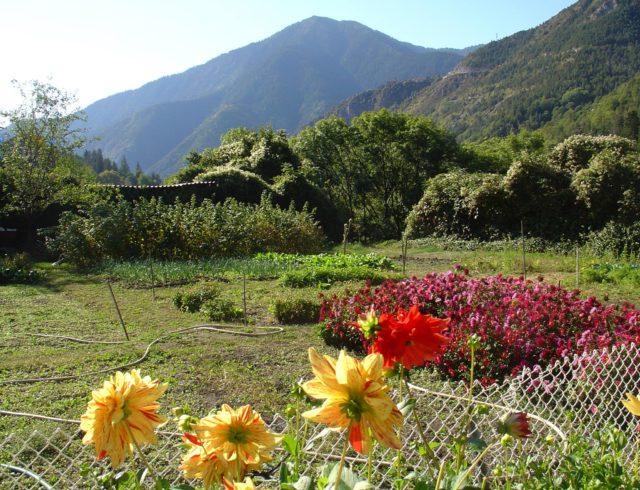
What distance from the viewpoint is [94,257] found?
40.3 ft

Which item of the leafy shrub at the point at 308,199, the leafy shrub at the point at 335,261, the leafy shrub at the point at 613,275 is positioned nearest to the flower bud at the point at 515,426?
the leafy shrub at the point at 613,275

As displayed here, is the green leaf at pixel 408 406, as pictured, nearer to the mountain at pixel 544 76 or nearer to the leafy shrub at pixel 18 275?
the leafy shrub at pixel 18 275

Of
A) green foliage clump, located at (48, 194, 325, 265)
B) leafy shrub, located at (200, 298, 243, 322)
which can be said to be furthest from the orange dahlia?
green foliage clump, located at (48, 194, 325, 265)

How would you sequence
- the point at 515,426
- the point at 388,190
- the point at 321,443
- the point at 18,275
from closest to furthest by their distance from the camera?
the point at 515,426 < the point at 321,443 < the point at 18,275 < the point at 388,190

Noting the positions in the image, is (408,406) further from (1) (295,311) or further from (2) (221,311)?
(2) (221,311)

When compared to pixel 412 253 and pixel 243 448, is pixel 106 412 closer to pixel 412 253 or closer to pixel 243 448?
pixel 243 448

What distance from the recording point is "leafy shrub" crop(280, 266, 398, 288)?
8922 millimetres

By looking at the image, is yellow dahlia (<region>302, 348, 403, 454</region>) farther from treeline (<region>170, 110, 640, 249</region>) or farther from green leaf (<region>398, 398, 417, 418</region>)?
treeline (<region>170, 110, 640, 249</region>)

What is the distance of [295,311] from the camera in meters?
6.87

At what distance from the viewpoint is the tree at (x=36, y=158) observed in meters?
14.5

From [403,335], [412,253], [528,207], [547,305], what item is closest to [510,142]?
[528,207]

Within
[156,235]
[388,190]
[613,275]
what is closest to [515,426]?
[613,275]

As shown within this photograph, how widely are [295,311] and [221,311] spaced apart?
34.5 inches

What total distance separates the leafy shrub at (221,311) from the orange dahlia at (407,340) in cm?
586
